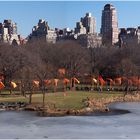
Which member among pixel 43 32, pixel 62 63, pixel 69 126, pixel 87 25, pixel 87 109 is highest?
pixel 87 25

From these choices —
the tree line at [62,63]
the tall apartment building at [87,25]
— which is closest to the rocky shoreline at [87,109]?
the tree line at [62,63]

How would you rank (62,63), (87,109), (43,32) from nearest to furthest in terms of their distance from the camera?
(87,109) → (62,63) → (43,32)

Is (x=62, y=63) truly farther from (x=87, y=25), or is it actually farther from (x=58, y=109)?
(x=87, y=25)

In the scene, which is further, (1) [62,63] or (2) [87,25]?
(2) [87,25]

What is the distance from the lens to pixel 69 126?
985 inches

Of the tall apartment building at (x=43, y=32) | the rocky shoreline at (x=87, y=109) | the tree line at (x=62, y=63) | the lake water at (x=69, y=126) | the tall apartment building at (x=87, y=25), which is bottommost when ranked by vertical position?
the lake water at (x=69, y=126)

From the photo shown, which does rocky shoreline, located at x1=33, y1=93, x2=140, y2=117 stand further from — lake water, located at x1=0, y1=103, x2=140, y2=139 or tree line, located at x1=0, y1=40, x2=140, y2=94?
tree line, located at x1=0, y1=40, x2=140, y2=94

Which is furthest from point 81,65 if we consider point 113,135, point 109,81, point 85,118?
point 113,135

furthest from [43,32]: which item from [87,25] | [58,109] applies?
[58,109]

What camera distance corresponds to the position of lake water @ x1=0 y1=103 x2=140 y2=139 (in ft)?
71.1

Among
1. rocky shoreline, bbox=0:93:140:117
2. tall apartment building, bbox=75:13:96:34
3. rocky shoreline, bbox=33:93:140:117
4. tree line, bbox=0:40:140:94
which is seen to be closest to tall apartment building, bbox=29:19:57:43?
tall apartment building, bbox=75:13:96:34

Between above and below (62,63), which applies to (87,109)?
below

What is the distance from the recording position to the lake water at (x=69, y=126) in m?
21.7

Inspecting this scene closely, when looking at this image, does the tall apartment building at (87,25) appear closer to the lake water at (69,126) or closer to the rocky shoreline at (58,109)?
the rocky shoreline at (58,109)
